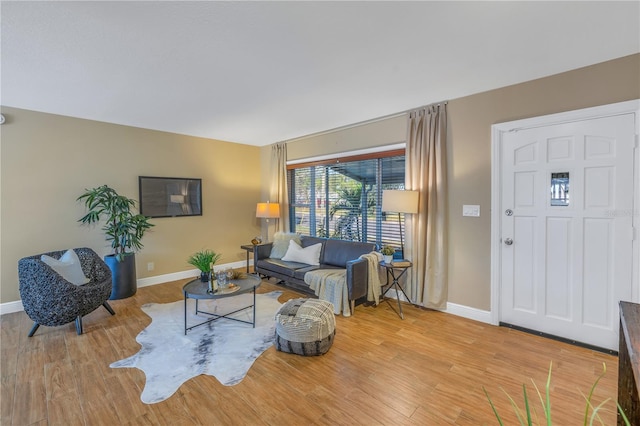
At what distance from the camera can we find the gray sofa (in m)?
3.57

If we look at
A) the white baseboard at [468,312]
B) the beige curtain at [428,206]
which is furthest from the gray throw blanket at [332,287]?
the white baseboard at [468,312]

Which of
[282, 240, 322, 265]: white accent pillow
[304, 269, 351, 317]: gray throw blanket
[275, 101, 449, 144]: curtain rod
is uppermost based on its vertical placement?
[275, 101, 449, 144]: curtain rod

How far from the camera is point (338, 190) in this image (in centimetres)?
498

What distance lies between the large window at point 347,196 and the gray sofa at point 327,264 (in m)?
0.40

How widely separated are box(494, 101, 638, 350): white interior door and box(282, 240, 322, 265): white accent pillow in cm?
235

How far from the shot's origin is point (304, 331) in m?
2.63

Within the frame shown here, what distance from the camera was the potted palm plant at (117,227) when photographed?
13.5 ft

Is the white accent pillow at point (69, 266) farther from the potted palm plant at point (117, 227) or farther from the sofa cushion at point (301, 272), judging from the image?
the sofa cushion at point (301, 272)

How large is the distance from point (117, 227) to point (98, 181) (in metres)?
0.82

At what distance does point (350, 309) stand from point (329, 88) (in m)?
2.50

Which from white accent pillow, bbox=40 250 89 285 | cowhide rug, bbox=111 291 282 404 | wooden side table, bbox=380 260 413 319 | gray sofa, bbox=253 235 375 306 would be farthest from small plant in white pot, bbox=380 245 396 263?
white accent pillow, bbox=40 250 89 285

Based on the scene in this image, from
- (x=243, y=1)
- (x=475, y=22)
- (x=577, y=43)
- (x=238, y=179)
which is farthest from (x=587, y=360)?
(x=238, y=179)

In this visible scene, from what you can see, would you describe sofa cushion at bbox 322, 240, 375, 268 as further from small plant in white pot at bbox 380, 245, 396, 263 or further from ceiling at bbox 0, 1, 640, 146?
ceiling at bbox 0, 1, 640, 146

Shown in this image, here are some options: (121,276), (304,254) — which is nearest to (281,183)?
(304,254)
